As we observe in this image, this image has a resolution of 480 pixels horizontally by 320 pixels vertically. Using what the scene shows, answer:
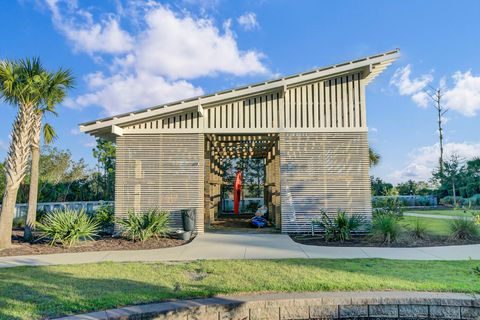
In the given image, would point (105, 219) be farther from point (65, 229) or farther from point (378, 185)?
point (378, 185)

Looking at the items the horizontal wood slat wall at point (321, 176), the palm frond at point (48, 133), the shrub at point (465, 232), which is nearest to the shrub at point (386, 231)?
the horizontal wood slat wall at point (321, 176)

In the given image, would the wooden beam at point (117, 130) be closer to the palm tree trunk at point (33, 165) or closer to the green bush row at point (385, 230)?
the palm tree trunk at point (33, 165)

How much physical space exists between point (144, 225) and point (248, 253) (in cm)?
374

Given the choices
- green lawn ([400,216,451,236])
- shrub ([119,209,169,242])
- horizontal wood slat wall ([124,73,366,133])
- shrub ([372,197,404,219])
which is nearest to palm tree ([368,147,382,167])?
shrub ([372,197,404,219])

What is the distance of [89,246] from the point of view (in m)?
8.48

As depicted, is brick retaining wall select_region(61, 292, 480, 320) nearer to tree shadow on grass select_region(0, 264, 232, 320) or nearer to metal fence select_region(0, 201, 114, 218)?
tree shadow on grass select_region(0, 264, 232, 320)

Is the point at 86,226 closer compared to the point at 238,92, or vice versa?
the point at 86,226

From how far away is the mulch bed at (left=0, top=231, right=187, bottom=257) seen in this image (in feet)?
26.0

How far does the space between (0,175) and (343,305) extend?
24.6 m

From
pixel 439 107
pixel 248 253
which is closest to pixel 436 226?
pixel 248 253

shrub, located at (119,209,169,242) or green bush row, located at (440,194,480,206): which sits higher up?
green bush row, located at (440,194,480,206)

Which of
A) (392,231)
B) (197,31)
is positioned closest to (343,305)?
(392,231)

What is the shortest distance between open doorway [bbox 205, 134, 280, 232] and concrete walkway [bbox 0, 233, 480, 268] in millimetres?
3668

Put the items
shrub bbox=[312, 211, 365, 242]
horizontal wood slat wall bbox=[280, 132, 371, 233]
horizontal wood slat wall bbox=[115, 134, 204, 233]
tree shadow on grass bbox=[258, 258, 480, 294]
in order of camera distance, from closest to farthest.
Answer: tree shadow on grass bbox=[258, 258, 480, 294]
shrub bbox=[312, 211, 365, 242]
horizontal wood slat wall bbox=[280, 132, 371, 233]
horizontal wood slat wall bbox=[115, 134, 204, 233]
